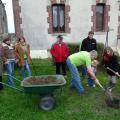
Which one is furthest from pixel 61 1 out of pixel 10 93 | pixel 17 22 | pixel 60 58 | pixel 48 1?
pixel 10 93

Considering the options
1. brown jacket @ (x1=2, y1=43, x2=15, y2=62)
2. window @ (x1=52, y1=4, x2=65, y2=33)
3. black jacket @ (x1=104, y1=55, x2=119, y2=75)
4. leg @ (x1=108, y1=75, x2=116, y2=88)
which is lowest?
leg @ (x1=108, y1=75, x2=116, y2=88)

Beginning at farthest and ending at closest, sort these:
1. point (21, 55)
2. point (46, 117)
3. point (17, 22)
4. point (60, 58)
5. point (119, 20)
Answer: point (119, 20)
point (17, 22)
point (60, 58)
point (21, 55)
point (46, 117)

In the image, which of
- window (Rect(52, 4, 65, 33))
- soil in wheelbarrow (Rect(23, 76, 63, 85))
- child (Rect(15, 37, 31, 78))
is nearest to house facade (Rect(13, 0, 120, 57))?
window (Rect(52, 4, 65, 33))

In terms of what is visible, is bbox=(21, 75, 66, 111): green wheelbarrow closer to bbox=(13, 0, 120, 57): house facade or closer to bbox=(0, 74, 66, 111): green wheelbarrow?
bbox=(0, 74, 66, 111): green wheelbarrow

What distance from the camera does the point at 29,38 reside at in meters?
15.6

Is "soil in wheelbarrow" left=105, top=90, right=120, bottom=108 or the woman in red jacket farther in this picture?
the woman in red jacket

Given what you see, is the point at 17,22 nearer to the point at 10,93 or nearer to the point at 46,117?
the point at 10,93

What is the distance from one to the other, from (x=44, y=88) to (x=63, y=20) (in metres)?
9.90

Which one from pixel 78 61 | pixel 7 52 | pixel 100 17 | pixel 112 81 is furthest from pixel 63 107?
pixel 100 17

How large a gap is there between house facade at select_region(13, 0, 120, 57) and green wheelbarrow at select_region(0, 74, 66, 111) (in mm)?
8408

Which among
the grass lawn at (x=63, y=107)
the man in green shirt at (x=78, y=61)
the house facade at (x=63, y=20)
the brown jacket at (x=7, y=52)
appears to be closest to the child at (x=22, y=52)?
the brown jacket at (x=7, y=52)

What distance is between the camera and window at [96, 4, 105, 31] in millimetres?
16062

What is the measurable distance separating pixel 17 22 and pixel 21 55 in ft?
22.6

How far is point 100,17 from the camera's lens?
16.2 m
